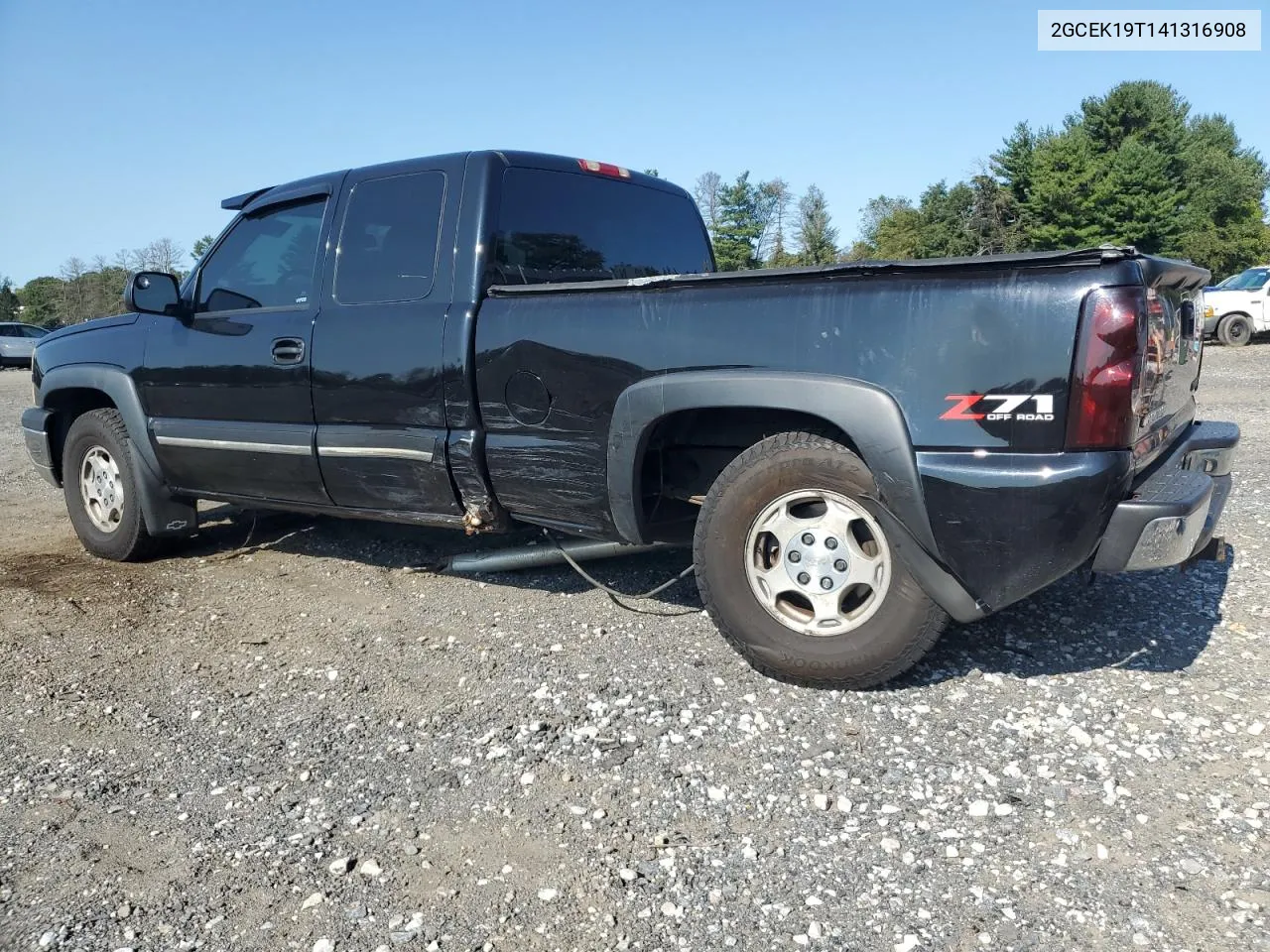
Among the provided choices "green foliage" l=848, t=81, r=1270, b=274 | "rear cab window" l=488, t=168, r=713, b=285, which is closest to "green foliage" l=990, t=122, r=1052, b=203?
"green foliage" l=848, t=81, r=1270, b=274

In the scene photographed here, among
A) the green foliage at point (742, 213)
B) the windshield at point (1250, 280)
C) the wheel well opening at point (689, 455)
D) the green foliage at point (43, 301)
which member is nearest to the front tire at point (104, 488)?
the wheel well opening at point (689, 455)

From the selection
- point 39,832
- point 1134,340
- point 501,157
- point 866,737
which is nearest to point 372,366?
point 501,157

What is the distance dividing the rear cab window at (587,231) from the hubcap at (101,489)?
2.86 metres

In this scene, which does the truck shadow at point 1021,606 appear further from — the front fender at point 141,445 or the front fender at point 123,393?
the front fender at point 123,393

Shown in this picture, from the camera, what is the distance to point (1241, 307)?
728 inches

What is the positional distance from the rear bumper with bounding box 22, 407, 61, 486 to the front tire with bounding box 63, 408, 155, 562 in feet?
0.46

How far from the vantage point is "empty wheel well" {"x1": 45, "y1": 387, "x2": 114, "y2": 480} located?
570 centimetres

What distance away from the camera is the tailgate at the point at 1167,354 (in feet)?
9.75

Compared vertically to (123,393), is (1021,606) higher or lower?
lower

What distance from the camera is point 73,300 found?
71938mm

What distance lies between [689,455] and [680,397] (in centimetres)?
55

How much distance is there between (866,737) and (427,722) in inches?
57.9

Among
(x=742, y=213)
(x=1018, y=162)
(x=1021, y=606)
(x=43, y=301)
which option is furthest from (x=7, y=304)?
(x=1021, y=606)

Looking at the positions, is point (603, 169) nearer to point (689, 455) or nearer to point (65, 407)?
point (689, 455)
